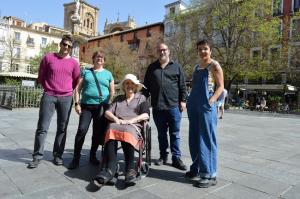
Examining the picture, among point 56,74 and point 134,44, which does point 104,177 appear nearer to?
point 56,74

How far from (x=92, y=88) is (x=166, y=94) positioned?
111 cm

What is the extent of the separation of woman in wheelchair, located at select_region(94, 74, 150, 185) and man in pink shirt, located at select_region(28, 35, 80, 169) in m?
0.84

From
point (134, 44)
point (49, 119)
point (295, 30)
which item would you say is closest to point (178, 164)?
point (49, 119)

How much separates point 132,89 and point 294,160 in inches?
135

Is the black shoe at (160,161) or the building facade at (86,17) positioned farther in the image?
the building facade at (86,17)

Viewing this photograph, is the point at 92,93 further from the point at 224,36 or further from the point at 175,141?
the point at 224,36

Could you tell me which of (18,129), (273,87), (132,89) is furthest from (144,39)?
(132,89)

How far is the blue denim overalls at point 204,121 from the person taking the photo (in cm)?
385

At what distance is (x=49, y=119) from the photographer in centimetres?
448

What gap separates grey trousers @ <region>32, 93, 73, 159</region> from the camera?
4434mm

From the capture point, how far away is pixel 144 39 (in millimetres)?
55500

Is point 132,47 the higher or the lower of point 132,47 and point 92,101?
the higher

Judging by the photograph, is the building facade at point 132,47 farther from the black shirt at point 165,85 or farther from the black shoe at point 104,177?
the black shoe at point 104,177

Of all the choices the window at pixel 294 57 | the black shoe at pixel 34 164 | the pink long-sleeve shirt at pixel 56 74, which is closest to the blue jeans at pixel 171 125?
the pink long-sleeve shirt at pixel 56 74
